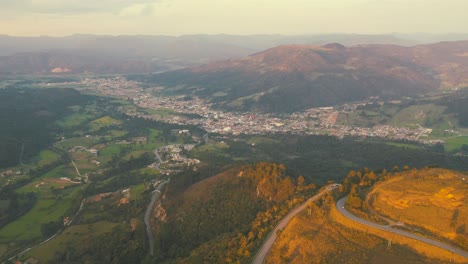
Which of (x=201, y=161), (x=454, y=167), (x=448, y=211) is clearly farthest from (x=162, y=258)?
(x=454, y=167)

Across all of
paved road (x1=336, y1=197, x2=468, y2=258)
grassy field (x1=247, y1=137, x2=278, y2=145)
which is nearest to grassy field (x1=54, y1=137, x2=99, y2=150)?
grassy field (x1=247, y1=137, x2=278, y2=145)

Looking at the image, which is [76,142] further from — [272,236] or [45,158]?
[272,236]

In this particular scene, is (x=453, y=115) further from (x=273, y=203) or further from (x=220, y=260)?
(x=220, y=260)

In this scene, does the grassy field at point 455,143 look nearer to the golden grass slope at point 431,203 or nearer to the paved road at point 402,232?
A: the golden grass slope at point 431,203

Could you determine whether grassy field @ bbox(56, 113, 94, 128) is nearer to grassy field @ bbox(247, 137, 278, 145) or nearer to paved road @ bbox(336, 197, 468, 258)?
grassy field @ bbox(247, 137, 278, 145)

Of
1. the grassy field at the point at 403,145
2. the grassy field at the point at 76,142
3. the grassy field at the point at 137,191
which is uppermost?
the grassy field at the point at 137,191

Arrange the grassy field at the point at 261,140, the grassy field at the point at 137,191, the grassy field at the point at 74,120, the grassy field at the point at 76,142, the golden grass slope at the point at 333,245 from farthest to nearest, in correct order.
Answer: the grassy field at the point at 74,120
the grassy field at the point at 261,140
the grassy field at the point at 76,142
the grassy field at the point at 137,191
the golden grass slope at the point at 333,245

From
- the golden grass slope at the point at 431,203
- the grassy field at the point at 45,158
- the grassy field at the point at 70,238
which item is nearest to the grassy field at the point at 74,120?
the grassy field at the point at 45,158
